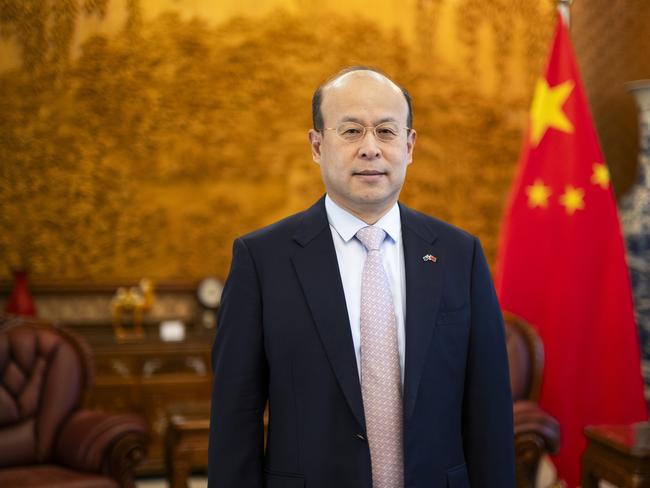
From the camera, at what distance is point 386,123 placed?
4.93 feet

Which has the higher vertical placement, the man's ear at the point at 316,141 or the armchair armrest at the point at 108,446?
the man's ear at the point at 316,141

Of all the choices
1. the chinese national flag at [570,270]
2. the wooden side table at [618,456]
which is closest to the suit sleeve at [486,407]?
the wooden side table at [618,456]

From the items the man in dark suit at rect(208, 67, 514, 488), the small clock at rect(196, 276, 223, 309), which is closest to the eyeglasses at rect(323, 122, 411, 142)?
the man in dark suit at rect(208, 67, 514, 488)

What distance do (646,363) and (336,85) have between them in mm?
3231

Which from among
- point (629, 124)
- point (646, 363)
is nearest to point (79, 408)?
point (646, 363)

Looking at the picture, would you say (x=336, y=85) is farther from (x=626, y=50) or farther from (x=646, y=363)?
(x=626, y=50)

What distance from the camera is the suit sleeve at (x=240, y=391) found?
1.50 meters

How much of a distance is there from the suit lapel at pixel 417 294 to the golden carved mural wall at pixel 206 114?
3.42 m

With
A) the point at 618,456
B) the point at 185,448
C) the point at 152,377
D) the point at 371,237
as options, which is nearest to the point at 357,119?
the point at 371,237

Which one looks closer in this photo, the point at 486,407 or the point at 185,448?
the point at 486,407

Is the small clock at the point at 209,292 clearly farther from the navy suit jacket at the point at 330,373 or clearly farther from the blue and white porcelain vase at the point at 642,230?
the navy suit jacket at the point at 330,373

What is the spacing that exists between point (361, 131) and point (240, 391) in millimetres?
568

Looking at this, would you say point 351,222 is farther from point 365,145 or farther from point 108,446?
point 108,446

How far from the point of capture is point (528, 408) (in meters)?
3.41
